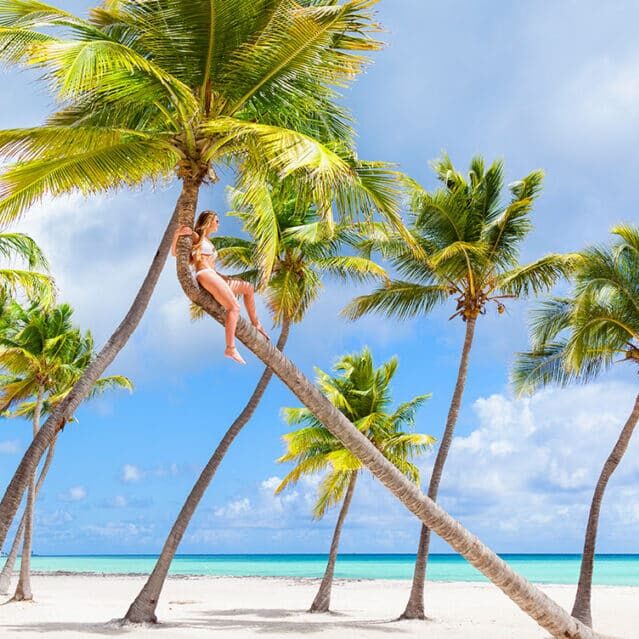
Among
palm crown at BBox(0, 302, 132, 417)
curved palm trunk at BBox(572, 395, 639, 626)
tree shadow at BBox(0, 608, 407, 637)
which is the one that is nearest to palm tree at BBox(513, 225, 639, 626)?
curved palm trunk at BBox(572, 395, 639, 626)

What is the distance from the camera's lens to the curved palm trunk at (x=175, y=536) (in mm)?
15320

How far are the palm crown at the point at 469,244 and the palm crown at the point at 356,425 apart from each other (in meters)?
2.87

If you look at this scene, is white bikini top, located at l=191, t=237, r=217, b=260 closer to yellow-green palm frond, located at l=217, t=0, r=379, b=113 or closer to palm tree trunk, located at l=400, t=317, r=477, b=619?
yellow-green palm frond, located at l=217, t=0, r=379, b=113

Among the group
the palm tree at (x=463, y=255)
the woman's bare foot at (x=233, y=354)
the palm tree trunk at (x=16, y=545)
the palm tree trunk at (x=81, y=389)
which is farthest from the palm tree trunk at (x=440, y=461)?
the palm tree trunk at (x=16, y=545)

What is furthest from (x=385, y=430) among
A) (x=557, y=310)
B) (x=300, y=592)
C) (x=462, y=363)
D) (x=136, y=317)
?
(x=300, y=592)

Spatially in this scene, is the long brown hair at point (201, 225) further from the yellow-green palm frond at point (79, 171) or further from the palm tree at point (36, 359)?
the palm tree at point (36, 359)

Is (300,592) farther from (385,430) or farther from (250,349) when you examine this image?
(250,349)

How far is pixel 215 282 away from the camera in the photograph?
320 inches

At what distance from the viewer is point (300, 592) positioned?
33.1 m

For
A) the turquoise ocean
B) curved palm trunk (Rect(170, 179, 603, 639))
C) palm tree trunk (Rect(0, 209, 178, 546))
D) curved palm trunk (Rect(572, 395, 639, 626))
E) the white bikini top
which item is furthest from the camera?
the turquoise ocean

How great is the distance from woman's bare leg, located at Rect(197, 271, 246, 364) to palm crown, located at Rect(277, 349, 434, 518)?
10.7 metres

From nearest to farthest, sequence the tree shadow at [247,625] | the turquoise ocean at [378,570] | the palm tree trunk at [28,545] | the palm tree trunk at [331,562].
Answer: the tree shadow at [247,625] < the palm tree trunk at [331,562] < the palm tree trunk at [28,545] < the turquoise ocean at [378,570]

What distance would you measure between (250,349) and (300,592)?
27064mm

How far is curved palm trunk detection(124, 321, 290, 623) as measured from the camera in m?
15.3
